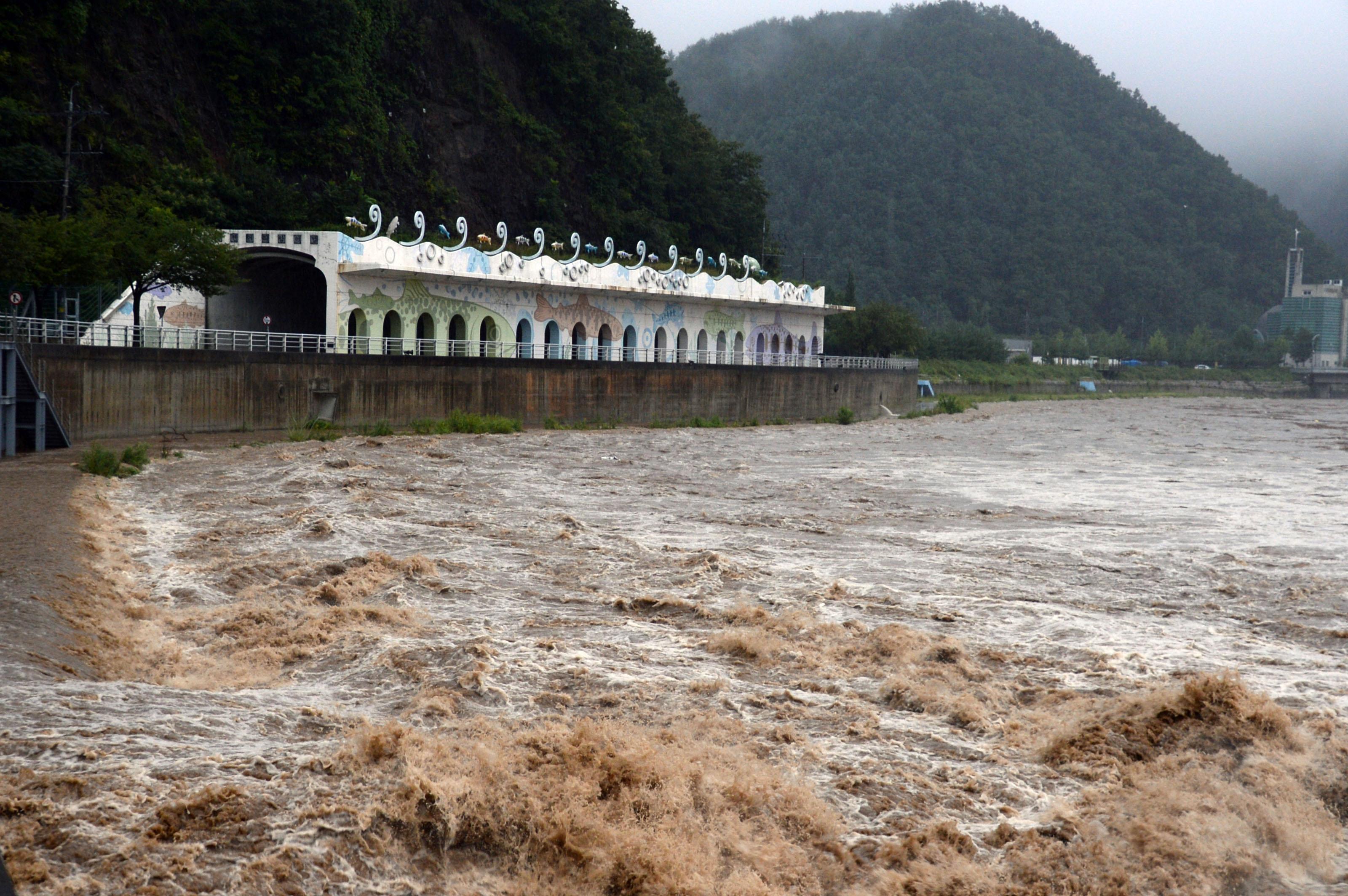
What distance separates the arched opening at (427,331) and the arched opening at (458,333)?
0.69 metres

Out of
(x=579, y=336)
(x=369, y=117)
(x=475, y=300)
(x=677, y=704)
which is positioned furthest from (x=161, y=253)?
(x=677, y=704)

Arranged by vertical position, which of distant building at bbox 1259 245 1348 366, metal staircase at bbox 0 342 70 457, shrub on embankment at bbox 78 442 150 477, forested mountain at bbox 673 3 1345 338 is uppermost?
forested mountain at bbox 673 3 1345 338

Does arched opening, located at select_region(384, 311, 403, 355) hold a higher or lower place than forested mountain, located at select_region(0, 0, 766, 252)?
lower

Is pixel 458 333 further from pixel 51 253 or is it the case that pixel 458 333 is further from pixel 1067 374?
pixel 1067 374

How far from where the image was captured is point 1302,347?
463 feet

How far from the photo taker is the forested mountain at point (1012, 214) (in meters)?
159

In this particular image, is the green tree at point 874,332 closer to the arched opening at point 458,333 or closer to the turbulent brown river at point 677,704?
the arched opening at point 458,333

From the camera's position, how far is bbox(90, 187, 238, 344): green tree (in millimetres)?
30766

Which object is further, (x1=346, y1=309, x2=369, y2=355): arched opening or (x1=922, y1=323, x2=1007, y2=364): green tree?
(x1=922, y1=323, x2=1007, y2=364): green tree

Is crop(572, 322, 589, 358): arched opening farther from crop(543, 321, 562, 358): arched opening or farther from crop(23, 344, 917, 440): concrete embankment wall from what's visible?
crop(23, 344, 917, 440): concrete embankment wall

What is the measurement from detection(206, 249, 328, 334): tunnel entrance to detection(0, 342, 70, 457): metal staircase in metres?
14.0

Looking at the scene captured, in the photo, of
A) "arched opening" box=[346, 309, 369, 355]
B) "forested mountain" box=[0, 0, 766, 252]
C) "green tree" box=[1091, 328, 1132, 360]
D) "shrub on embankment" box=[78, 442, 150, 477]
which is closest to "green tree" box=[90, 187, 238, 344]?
"forested mountain" box=[0, 0, 766, 252]

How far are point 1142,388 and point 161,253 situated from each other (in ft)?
313

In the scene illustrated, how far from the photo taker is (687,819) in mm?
6867
